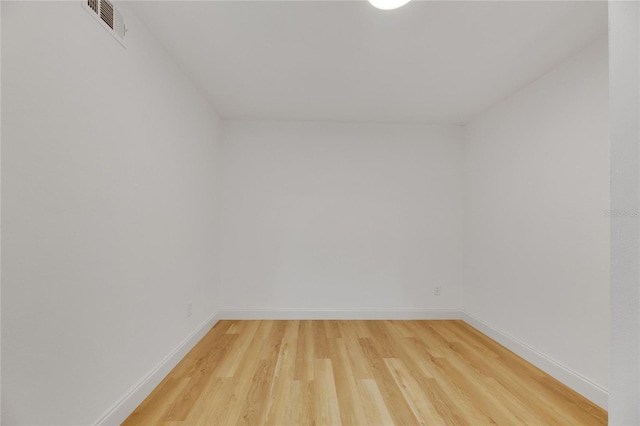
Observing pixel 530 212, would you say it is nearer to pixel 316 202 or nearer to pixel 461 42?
pixel 461 42

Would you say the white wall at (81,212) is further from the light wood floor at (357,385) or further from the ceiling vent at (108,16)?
the light wood floor at (357,385)

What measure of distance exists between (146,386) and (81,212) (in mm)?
1324

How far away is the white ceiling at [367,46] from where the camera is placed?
1778 mm

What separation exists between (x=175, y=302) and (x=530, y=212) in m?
3.35

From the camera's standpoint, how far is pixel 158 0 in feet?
5.68

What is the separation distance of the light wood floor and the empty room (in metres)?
0.02

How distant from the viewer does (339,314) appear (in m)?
3.70

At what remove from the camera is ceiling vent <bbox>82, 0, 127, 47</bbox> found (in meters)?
1.49

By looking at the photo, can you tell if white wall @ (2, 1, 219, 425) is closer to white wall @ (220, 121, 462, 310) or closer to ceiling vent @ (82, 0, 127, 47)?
ceiling vent @ (82, 0, 127, 47)

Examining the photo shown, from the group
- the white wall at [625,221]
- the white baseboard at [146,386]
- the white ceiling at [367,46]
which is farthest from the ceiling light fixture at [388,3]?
the white baseboard at [146,386]

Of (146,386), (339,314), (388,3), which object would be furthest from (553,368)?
(146,386)

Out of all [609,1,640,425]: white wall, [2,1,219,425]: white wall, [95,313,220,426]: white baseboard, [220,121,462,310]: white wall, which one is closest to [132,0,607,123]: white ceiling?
[2,1,219,425]: white wall

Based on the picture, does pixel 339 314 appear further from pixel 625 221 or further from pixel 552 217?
pixel 625 221

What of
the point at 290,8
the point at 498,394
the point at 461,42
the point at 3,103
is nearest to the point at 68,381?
the point at 3,103
